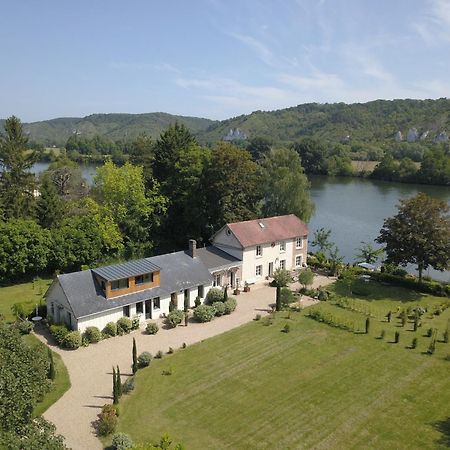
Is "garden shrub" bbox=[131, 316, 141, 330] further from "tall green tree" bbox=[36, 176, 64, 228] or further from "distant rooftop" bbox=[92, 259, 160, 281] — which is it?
"tall green tree" bbox=[36, 176, 64, 228]

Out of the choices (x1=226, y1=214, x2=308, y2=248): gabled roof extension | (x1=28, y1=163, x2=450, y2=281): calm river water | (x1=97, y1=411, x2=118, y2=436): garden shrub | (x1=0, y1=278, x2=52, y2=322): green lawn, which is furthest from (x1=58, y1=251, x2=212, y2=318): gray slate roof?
(x1=28, y1=163, x2=450, y2=281): calm river water

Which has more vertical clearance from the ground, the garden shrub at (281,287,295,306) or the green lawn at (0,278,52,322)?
the garden shrub at (281,287,295,306)

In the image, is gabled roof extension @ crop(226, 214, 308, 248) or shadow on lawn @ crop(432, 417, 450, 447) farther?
gabled roof extension @ crop(226, 214, 308, 248)

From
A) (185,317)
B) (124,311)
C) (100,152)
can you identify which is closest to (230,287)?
(185,317)

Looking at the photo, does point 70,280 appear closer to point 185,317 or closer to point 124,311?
point 124,311

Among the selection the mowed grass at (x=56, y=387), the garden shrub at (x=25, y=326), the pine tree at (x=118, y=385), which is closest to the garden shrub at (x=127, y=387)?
the pine tree at (x=118, y=385)

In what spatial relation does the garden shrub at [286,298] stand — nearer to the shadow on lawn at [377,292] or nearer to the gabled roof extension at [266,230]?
the shadow on lawn at [377,292]
